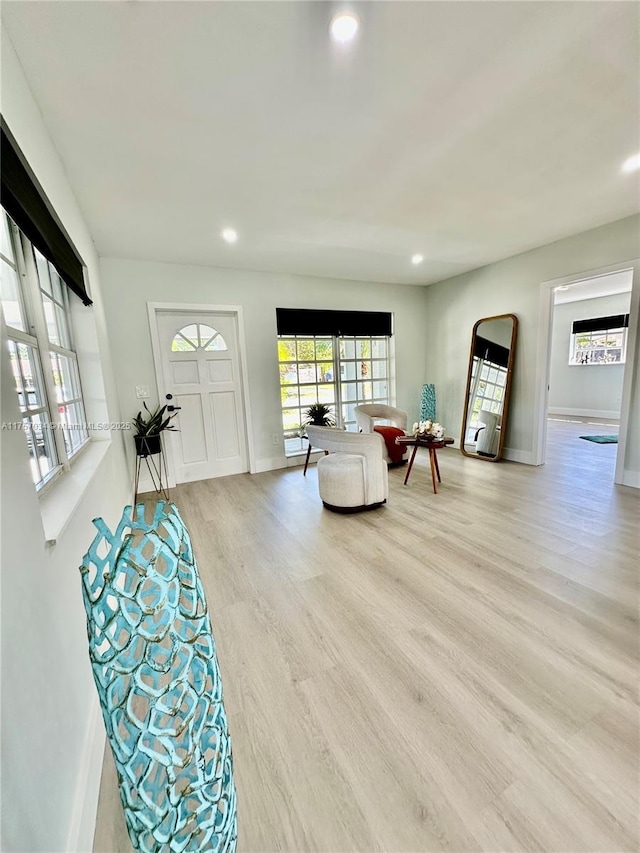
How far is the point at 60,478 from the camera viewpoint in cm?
161

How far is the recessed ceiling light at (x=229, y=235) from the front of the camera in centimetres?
300

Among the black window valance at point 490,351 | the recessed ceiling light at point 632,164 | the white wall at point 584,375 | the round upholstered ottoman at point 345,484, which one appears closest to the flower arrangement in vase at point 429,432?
the round upholstered ottoman at point 345,484

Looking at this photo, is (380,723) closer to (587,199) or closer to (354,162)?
(354,162)

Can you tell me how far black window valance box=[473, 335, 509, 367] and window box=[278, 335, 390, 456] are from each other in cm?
134

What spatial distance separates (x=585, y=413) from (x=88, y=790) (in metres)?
9.68

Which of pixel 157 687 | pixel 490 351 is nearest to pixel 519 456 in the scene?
pixel 490 351

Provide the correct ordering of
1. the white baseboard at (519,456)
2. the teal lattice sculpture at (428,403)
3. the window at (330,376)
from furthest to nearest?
1. the teal lattice sculpture at (428,403)
2. the window at (330,376)
3. the white baseboard at (519,456)

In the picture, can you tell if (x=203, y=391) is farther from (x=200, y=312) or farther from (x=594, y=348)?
(x=594, y=348)

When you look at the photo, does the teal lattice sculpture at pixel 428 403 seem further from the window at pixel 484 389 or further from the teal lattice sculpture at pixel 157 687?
the teal lattice sculpture at pixel 157 687

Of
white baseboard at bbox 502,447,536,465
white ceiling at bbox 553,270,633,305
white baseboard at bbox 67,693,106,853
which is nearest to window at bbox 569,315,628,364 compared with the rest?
white ceiling at bbox 553,270,633,305

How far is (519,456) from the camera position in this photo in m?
4.44

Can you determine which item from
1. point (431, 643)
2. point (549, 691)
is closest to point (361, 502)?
point (431, 643)

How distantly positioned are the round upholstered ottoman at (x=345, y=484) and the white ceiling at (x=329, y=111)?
2145mm

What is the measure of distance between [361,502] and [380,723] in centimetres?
190
